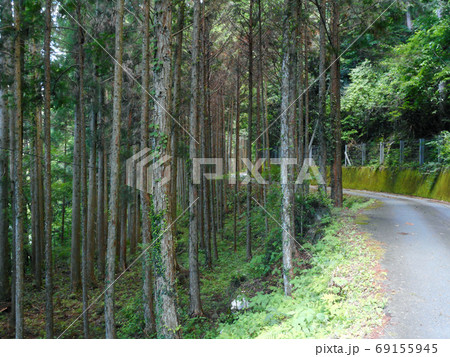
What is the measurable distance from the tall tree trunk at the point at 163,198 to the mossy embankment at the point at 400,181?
14.2m

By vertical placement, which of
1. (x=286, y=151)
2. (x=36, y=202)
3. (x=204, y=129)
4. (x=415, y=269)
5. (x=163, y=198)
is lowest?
(x=415, y=269)

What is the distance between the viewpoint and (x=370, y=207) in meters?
13.3

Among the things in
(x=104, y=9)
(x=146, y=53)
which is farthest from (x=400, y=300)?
(x=104, y=9)

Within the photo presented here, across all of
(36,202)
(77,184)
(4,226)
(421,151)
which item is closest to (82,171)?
(77,184)

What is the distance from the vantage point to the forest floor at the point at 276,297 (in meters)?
5.39

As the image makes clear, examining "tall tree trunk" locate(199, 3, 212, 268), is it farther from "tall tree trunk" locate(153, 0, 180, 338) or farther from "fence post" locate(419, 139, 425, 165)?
"fence post" locate(419, 139, 425, 165)

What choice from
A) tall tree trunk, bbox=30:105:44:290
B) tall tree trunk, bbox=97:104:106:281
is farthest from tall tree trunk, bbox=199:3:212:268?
tall tree trunk, bbox=30:105:44:290

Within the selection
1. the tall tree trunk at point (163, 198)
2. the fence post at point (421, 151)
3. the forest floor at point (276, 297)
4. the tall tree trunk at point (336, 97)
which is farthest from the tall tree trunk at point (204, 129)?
the fence post at point (421, 151)

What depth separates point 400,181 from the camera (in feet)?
60.9

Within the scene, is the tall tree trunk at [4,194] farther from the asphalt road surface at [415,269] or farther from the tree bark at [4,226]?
the asphalt road surface at [415,269]

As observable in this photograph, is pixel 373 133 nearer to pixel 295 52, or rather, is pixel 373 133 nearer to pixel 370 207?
pixel 370 207

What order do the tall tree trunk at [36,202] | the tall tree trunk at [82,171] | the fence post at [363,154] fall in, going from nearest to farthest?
the tall tree trunk at [82,171], the tall tree trunk at [36,202], the fence post at [363,154]

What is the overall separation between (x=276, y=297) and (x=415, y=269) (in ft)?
10.2

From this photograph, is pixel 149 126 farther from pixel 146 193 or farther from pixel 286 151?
pixel 286 151
